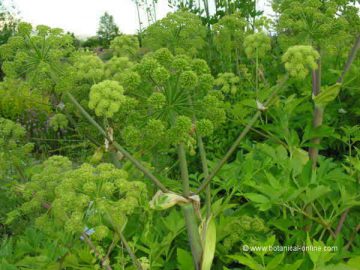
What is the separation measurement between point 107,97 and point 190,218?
26.4 inches

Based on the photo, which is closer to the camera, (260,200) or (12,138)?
(260,200)

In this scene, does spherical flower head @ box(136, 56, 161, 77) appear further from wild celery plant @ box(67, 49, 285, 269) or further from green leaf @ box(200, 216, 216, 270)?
green leaf @ box(200, 216, 216, 270)

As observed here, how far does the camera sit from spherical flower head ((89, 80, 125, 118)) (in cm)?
185

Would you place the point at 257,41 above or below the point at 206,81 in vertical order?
above

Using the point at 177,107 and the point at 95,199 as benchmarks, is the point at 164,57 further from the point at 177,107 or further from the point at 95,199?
the point at 95,199

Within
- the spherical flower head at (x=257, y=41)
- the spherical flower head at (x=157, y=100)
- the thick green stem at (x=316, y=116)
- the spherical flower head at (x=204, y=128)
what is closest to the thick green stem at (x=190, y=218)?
the spherical flower head at (x=204, y=128)

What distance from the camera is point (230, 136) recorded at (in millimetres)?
4184

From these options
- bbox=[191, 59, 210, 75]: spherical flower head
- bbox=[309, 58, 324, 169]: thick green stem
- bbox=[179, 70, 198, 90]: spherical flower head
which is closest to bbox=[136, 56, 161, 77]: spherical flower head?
bbox=[179, 70, 198, 90]: spherical flower head

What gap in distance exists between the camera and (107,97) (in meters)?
1.87

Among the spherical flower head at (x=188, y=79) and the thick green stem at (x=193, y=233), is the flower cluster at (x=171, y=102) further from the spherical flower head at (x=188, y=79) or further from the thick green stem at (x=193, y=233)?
the thick green stem at (x=193, y=233)

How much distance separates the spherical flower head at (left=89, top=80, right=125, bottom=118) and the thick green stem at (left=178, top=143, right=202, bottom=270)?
35 centimetres

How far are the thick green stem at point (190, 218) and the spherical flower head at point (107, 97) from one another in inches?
13.8

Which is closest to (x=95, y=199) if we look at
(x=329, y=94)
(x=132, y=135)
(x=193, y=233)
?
(x=132, y=135)

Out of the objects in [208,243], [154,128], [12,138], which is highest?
[154,128]
